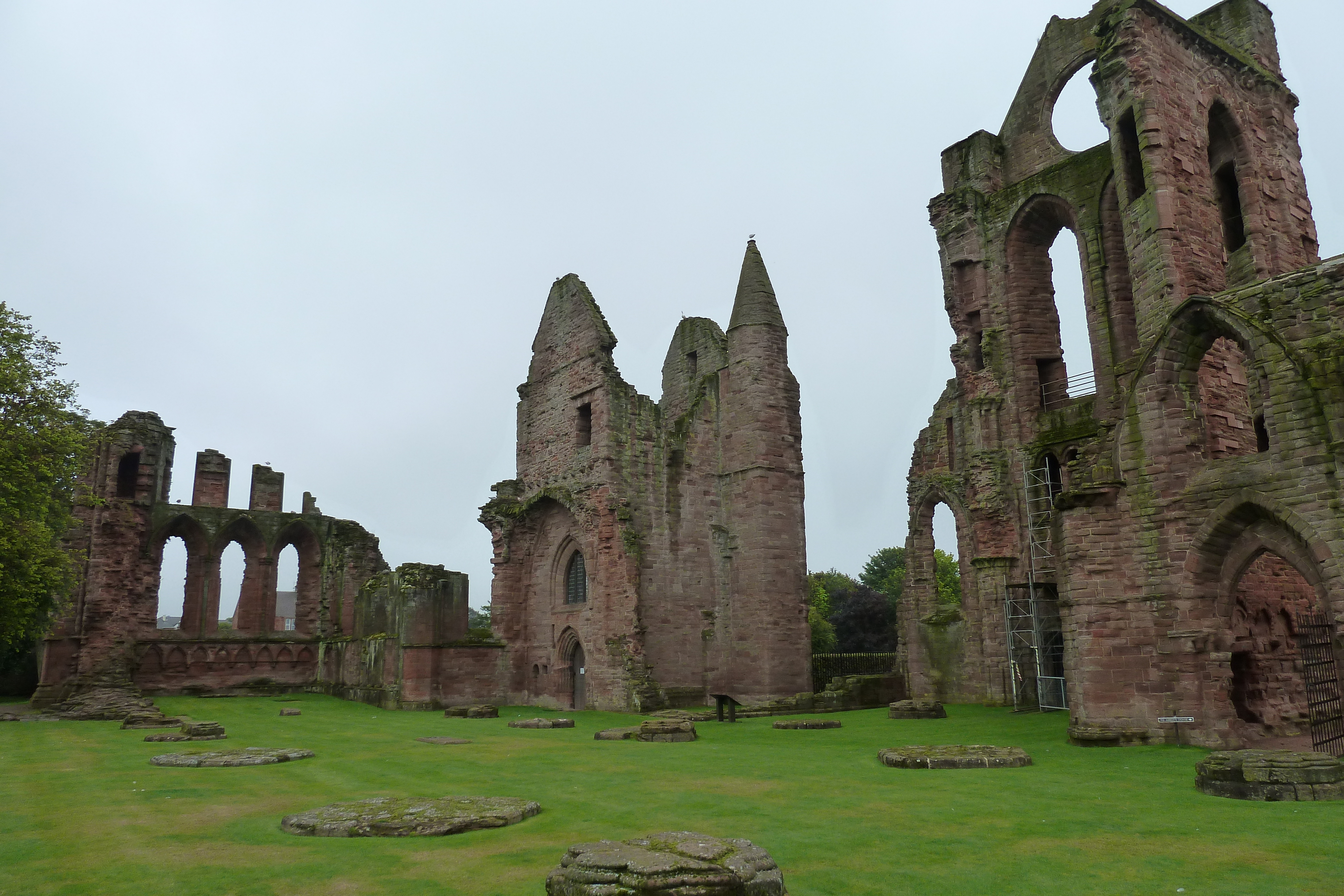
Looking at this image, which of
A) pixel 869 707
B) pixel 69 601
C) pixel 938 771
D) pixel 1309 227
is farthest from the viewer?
pixel 69 601

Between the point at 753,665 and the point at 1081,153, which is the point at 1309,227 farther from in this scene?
the point at 753,665

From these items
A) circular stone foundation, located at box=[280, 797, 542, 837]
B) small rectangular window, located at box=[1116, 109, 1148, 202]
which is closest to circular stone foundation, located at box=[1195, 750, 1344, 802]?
circular stone foundation, located at box=[280, 797, 542, 837]

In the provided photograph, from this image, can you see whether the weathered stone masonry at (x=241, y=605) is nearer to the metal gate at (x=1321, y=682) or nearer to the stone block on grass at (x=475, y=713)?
the stone block on grass at (x=475, y=713)

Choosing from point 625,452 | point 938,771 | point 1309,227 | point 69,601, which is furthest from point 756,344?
point 69,601

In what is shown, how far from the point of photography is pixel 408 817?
6.05 metres

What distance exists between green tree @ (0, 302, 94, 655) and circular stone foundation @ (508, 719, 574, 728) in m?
10.7

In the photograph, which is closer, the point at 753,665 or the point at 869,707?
the point at 869,707

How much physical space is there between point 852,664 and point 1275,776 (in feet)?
83.3

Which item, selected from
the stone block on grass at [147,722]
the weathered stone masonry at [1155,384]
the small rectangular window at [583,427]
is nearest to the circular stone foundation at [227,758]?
the stone block on grass at [147,722]

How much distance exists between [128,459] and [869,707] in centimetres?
2267

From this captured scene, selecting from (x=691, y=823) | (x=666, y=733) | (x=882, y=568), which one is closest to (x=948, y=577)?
(x=882, y=568)

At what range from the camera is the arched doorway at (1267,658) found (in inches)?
476

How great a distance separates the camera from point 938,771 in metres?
8.77

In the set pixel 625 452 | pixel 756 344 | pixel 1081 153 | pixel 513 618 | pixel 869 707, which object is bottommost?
pixel 869 707
